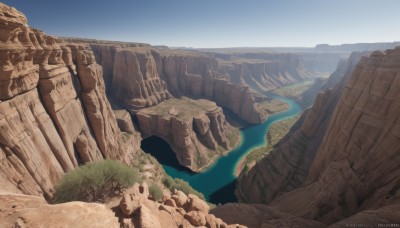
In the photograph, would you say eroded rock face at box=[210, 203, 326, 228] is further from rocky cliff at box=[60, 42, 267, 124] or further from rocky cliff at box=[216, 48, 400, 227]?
rocky cliff at box=[60, 42, 267, 124]

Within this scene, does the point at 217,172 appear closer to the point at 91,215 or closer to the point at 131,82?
the point at 131,82

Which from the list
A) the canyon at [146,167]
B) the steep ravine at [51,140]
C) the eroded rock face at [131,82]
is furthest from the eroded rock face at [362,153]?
the eroded rock face at [131,82]

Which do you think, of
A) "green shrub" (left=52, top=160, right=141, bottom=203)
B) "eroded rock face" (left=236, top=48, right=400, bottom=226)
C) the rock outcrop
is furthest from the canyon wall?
the rock outcrop

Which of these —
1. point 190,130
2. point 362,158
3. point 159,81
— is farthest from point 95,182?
point 159,81

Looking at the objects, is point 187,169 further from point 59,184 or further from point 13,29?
point 13,29

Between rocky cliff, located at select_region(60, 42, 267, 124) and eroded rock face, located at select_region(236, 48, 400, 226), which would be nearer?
eroded rock face, located at select_region(236, 48, 400, 226)

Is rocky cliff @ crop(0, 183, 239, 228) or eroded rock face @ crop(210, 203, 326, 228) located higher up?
rocky cliff @ crop(0, 183, 239, 228)
